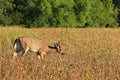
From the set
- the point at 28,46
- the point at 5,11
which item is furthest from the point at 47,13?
the point at 28,46

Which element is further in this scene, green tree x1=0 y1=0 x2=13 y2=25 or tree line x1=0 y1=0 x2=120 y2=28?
tree line x1=0 y1=0 x2=120 y2=28

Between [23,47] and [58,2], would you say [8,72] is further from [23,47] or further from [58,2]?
[58,2]

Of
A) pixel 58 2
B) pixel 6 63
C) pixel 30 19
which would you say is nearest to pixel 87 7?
pixel 58 2

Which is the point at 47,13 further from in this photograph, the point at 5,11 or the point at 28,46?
the point at 28,46

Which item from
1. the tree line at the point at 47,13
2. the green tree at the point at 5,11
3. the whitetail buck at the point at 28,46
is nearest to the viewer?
the whitetail buck at the point at 28,46

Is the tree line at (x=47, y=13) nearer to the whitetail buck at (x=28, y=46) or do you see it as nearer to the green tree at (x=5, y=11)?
the green tree at (x=5, y=11)

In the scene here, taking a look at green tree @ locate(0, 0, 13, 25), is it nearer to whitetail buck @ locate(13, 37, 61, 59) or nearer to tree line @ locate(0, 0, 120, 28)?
tree line @ locate(0, 0, 120, 28)

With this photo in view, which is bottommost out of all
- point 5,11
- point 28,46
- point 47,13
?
point 47,13

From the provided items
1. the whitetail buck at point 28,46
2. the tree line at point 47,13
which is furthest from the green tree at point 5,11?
the whitetail buck at point 28,46

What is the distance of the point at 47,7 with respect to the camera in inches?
2594

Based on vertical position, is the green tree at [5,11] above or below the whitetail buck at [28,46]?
below

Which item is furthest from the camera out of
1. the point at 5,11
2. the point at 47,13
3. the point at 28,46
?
the point at 5,11

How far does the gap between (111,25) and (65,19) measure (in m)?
11.8

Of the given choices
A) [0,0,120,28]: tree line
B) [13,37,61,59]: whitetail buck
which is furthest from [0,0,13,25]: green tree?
[13,37,61,59]: whitetail buck
